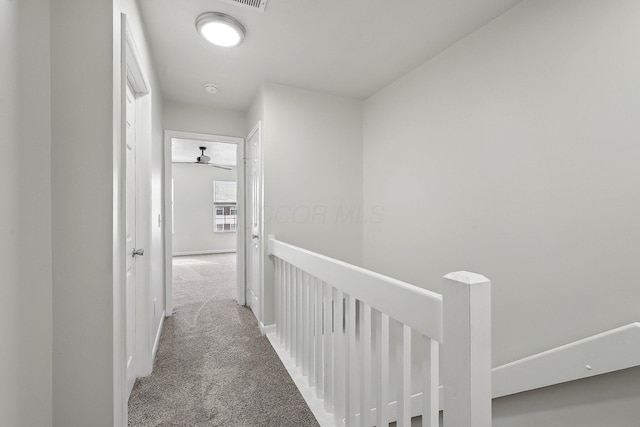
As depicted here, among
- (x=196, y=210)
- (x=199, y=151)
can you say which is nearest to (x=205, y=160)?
(x=199, y=151)

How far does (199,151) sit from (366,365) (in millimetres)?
5613

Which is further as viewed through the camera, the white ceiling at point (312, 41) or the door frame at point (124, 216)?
the white ceiling at point (312, 41)

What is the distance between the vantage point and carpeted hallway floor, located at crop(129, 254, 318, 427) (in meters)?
1.54

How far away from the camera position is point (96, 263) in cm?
100

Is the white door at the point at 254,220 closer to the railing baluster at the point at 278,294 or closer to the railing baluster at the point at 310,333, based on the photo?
the railing baluster at the point at 278,294

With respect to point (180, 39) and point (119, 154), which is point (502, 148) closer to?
point (119, 154)

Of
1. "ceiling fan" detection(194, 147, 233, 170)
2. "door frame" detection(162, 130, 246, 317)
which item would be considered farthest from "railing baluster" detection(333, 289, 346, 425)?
"ceiling fan" detection(194, 147, 233, 170)

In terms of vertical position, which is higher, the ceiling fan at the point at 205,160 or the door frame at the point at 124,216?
the ceiling fan at the point at 205,160

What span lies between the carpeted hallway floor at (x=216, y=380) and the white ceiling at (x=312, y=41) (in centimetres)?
239

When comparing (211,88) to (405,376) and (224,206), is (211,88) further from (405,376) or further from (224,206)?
(224,206)

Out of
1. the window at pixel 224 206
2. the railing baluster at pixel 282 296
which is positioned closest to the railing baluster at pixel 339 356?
the railing baluster at pixel 282 296

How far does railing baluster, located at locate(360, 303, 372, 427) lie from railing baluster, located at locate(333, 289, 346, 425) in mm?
192

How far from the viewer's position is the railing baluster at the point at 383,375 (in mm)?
1068

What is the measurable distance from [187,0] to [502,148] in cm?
209
